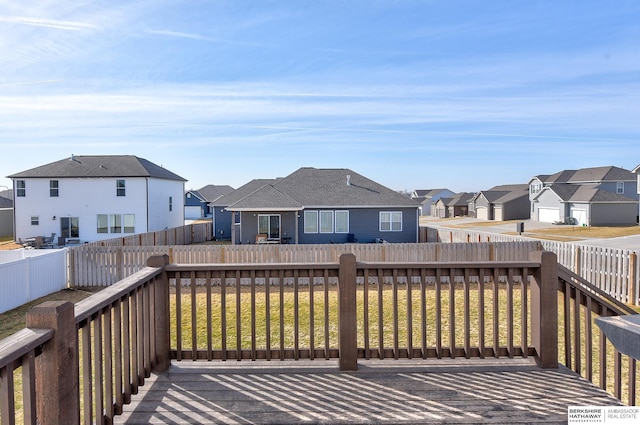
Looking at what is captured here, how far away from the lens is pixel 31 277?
1079 cm

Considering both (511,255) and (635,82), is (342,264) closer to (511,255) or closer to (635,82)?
(511,255)

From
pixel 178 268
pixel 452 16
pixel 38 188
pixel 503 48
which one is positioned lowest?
pixel 178 268

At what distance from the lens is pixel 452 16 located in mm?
12328

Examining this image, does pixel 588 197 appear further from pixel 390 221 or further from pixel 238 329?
pixel 238 329

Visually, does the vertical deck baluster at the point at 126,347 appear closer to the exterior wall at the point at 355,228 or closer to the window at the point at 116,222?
the exterior wall at the point at 355,228

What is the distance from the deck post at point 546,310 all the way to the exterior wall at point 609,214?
→ 39914 mm

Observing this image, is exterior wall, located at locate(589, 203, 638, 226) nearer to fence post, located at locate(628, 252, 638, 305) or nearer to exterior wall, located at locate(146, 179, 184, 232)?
fence post, located at locate(628, 252, 638, 305)

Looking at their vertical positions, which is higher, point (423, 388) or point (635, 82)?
point (635, 82)

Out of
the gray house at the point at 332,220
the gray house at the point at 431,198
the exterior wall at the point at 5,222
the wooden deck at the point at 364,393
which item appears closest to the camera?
the wooden deck at the point at 364,393

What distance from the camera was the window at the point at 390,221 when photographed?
2225 centimetres

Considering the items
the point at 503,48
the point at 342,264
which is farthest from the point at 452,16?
the point at 342,264

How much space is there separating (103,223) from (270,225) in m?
12.9

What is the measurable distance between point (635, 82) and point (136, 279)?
3938 cm

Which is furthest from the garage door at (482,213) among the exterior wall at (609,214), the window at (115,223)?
the window at (115,223)
